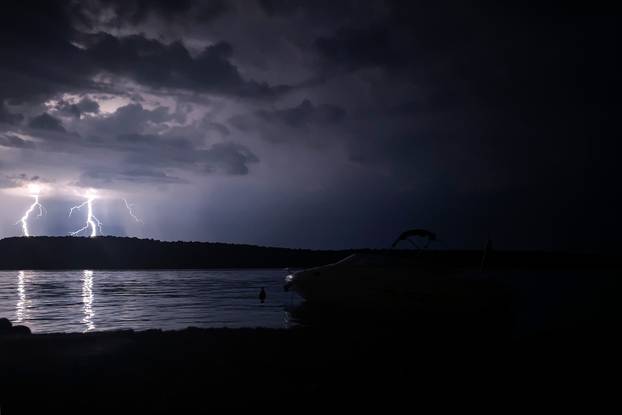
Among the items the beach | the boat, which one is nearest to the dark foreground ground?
the beach

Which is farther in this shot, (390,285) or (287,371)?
(390,285)

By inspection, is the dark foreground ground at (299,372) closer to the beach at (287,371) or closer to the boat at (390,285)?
the beach at (287,371)

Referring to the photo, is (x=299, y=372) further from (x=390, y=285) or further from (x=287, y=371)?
(x=390, y=285)

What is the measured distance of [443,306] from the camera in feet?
62.4

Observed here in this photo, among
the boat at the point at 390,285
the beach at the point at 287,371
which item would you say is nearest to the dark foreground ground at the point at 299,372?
the beach at the point at 287,371

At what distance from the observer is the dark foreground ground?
6.75m

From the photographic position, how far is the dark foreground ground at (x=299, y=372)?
6750 mm

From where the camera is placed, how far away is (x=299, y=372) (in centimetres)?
856

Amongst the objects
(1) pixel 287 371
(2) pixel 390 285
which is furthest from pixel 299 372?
(2) pixel 390 285

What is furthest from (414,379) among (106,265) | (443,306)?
(106,265)

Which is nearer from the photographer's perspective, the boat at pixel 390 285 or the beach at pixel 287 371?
the beach at pixel 287 371

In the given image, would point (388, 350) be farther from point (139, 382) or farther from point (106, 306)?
point (106, 306)

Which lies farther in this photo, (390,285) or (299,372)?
(390,285)

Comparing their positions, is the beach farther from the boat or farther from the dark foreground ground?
the boat
